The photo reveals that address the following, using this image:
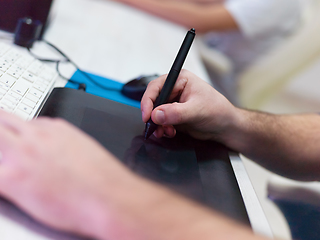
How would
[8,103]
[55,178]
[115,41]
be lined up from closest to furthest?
[55,178]
[8,103]
[115,41]

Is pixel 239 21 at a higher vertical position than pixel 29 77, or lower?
higher

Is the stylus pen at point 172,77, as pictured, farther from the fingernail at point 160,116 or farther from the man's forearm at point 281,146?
the man's forearm at point 281,146

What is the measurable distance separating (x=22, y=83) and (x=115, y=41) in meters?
0.55

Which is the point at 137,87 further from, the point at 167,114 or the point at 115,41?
the point at 115,41

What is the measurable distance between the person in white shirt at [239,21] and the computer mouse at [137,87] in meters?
0.85

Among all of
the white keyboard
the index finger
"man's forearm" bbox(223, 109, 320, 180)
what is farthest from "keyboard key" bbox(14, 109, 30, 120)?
"man's forearm" bbox(223, 109, 320, 180)

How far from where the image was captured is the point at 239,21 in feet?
4.55

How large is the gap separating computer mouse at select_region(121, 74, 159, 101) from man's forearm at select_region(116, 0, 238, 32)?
0.89m

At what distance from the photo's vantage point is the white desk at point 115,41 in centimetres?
73

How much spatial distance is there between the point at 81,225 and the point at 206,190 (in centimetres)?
17

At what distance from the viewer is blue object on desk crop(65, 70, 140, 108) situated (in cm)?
58

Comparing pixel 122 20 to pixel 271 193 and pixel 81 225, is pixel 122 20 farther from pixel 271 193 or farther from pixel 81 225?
pixel 81 225

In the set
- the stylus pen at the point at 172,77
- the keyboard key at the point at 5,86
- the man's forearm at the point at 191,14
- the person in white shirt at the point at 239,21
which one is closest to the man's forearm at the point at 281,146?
the stylus pen at the point at 172,77

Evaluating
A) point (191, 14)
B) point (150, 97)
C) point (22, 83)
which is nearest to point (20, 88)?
point (22, 83)
